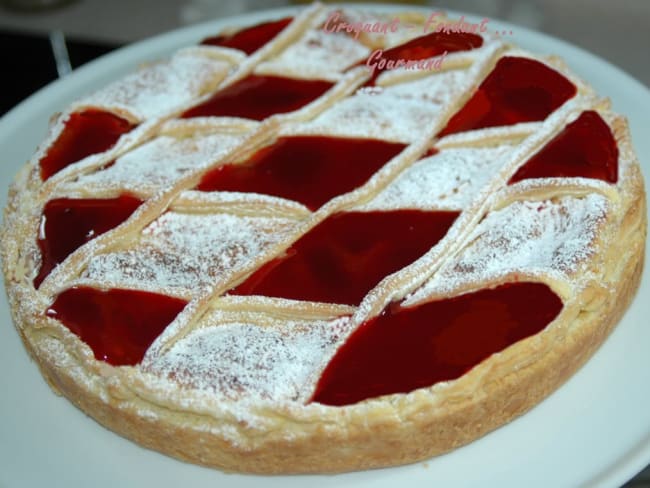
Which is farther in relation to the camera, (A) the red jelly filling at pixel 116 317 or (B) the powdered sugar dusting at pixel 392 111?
(B) the powdered sugar dusting at pixel 392 111

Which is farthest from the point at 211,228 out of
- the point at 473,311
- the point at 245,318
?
the point at 473,311

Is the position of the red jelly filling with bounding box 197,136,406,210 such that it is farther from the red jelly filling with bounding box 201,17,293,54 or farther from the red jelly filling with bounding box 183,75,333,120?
the red jelly filling with bounding box 201,17,293,54

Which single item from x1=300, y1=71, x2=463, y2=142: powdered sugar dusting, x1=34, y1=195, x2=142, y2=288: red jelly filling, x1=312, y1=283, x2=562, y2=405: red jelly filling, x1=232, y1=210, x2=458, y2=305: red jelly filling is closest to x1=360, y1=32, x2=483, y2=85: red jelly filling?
x1=300, y1=71, x2=463, y2=142: powdered sugar dusting

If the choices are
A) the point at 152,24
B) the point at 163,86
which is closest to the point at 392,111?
the point at 163,86

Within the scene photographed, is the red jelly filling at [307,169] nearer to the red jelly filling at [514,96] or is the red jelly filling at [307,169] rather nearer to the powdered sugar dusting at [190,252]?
the powdered sugar dusting at [190,252]

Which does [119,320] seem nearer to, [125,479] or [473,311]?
[125,479]

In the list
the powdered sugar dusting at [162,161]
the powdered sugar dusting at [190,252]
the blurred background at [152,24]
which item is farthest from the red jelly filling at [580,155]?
the blurred background at [152,24]
